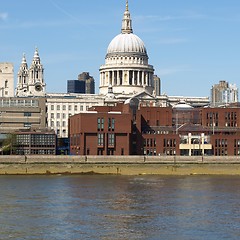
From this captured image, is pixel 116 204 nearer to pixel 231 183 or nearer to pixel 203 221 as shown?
pixel 203 221

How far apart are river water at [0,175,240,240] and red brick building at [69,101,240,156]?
130 feet

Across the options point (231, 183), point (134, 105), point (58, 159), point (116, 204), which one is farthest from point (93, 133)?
point (116, 204)

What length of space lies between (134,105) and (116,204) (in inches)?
3408

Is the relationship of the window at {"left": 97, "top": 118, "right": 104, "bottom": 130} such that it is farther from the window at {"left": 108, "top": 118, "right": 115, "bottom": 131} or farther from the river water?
the river water

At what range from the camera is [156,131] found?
14650cm

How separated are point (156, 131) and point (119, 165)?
2763 cm

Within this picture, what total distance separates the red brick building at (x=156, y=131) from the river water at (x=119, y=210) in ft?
130

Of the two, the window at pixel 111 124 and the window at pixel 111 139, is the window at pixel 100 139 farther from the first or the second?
the window at pixel 111 124

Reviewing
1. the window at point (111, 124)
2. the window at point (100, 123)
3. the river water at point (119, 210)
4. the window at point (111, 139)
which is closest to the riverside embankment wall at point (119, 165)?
the window at point (100, 123)

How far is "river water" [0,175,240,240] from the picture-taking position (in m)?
54.8

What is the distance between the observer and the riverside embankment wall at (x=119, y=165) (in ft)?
386

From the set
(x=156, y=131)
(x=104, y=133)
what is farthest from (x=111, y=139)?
(x=156, y=131)

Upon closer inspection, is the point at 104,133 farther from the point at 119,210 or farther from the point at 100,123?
the point at 119,210

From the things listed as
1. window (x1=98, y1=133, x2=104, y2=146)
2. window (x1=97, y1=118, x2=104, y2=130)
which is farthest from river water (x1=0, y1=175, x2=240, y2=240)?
window (x1=98, y1=133, x2=104, y2=146)
